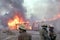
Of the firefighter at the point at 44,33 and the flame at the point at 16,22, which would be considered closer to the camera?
the firefighter at the point at 44,33

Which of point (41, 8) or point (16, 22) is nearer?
point (41, 8)

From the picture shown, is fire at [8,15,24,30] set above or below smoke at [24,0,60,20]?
below

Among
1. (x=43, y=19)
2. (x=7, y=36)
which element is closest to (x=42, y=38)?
(x=7, y=36)

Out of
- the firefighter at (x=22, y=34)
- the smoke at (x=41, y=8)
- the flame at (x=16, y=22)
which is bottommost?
the firefighter at (x=22, y=34)

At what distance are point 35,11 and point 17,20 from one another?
5.58 ft

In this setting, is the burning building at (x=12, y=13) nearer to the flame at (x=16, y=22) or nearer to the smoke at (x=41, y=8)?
the flame at (x=16, y=22)

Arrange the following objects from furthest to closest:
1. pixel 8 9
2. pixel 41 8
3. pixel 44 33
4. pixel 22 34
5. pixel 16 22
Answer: pixel 16 22 → pixel 8 9 → pixel 41 8 → pixel 44 33 → pixel 22 34

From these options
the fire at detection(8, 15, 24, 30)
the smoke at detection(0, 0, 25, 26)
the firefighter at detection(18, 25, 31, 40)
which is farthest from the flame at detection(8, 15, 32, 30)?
the firefighter at detection(18, 25, 31, 40)

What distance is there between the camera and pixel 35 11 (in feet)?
43.5

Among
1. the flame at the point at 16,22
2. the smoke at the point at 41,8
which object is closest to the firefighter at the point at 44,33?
the smoke at the point at 41,8

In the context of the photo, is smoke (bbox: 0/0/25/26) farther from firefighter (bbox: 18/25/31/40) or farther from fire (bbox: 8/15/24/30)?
firefighter (bbox: 18/25/31/40)

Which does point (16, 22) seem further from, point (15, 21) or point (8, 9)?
point (8, 9)

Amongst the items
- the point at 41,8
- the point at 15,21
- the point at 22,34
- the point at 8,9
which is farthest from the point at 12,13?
the point at 22,34

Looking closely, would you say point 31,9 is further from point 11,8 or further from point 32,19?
point 11,8
